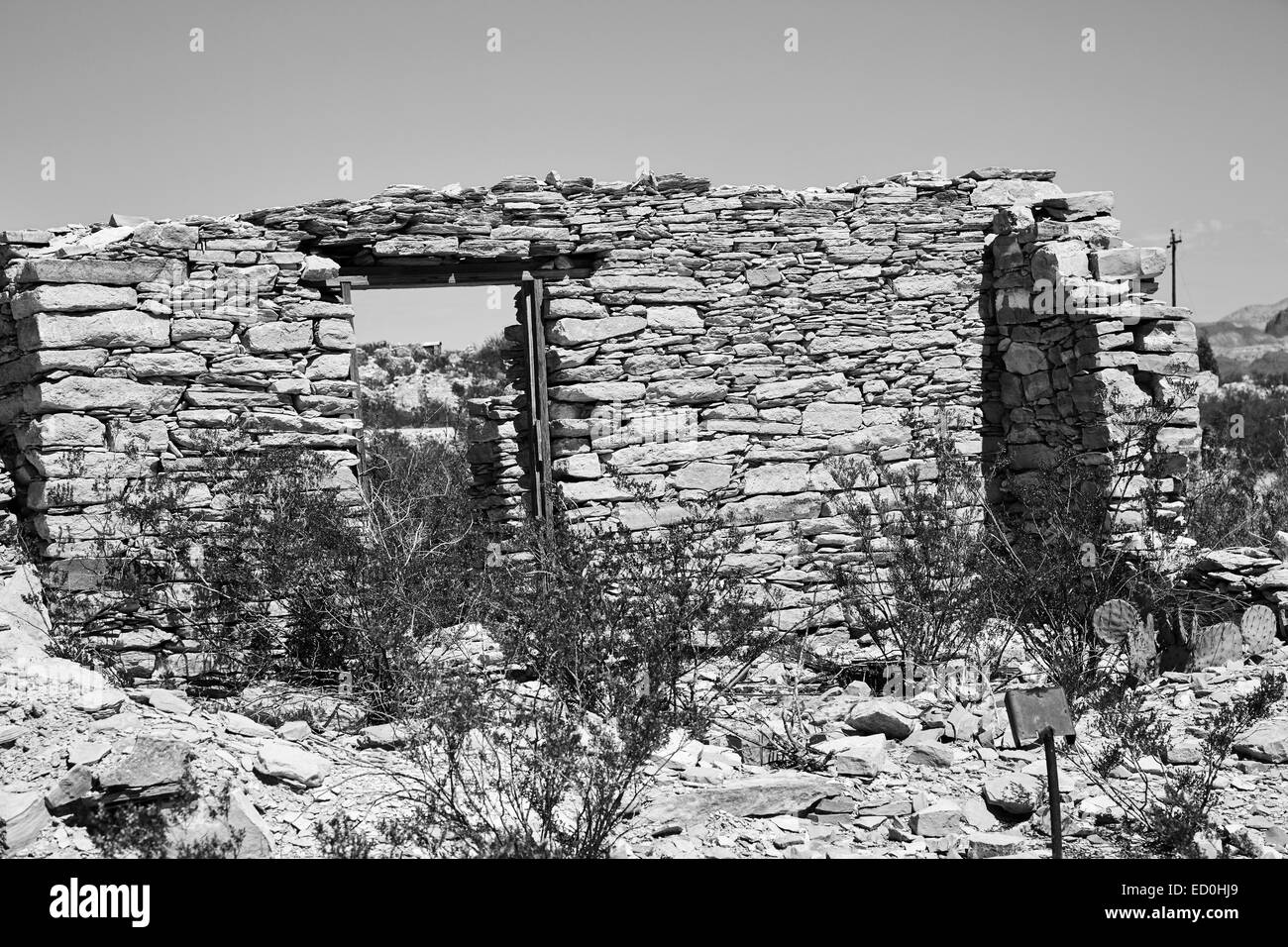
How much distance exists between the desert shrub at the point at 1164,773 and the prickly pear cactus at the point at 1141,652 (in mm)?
921

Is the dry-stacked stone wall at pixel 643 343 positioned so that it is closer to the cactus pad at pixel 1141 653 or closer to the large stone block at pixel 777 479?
the large stone block at pixel 777 479

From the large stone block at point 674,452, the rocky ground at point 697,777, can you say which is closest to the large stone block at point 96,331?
the rocky ground at point 697,777

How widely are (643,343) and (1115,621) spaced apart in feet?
11.5

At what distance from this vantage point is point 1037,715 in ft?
13.5

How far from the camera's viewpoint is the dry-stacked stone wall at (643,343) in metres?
6.57

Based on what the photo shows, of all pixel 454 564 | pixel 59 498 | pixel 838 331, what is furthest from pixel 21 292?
pixel 838 331

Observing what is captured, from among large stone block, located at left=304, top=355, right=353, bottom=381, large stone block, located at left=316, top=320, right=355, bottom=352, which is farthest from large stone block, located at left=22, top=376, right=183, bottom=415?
large stone block, located at left=316, top=320, right=355, bottom=352

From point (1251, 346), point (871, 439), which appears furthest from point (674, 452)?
point (1251, 346)

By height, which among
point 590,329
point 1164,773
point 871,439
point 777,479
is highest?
point 590,329

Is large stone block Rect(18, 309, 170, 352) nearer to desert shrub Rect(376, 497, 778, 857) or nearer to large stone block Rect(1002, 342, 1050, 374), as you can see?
desert shrub Rect(376, 497, 778, 857)

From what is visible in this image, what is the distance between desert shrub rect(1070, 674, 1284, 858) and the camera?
4496mm

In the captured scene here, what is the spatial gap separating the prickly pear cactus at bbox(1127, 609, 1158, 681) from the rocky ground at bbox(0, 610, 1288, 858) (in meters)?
0.38

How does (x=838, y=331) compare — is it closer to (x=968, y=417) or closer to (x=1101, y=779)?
(x=968, y=417)

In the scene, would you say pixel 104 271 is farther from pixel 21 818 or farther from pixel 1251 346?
pixel 1251 346
